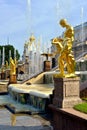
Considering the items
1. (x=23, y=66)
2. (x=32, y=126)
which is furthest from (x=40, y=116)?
(x=23, y=66)

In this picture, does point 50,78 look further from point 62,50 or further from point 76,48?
point 76,48

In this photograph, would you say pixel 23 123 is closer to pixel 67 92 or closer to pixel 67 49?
pixel 67 92

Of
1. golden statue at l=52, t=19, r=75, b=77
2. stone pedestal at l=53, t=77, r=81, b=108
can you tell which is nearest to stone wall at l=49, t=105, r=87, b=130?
stone pedestal at l=53, t=77, r=81, b=108

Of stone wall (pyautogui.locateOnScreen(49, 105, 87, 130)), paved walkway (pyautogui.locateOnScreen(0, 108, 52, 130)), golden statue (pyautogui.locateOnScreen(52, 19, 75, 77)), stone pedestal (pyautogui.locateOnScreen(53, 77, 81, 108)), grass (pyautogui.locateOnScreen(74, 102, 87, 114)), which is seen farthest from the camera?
golden statue (pyautogui.locateOnScreen(52, 19, 75, 77))

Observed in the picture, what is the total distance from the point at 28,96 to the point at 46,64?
10.4 meters

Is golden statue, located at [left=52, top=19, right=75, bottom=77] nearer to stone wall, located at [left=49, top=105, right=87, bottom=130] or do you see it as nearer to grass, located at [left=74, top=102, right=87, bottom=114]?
grass, located at [left=74, top=102, right=87, bottom=114]

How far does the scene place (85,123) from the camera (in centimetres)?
719

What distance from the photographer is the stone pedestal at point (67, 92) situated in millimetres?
9055

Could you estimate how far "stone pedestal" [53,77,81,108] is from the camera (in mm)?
9055

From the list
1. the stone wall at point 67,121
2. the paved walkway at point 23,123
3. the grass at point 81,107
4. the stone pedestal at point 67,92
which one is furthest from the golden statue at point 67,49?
the paved walkway at point 23,123

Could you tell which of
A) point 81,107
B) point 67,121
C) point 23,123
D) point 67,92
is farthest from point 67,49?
point 23,123

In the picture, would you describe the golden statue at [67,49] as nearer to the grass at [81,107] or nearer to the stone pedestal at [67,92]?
the stone pedestal at [67,92]

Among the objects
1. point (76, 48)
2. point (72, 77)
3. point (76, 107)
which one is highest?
point (76, 48)

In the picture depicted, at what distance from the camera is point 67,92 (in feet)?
30.2
